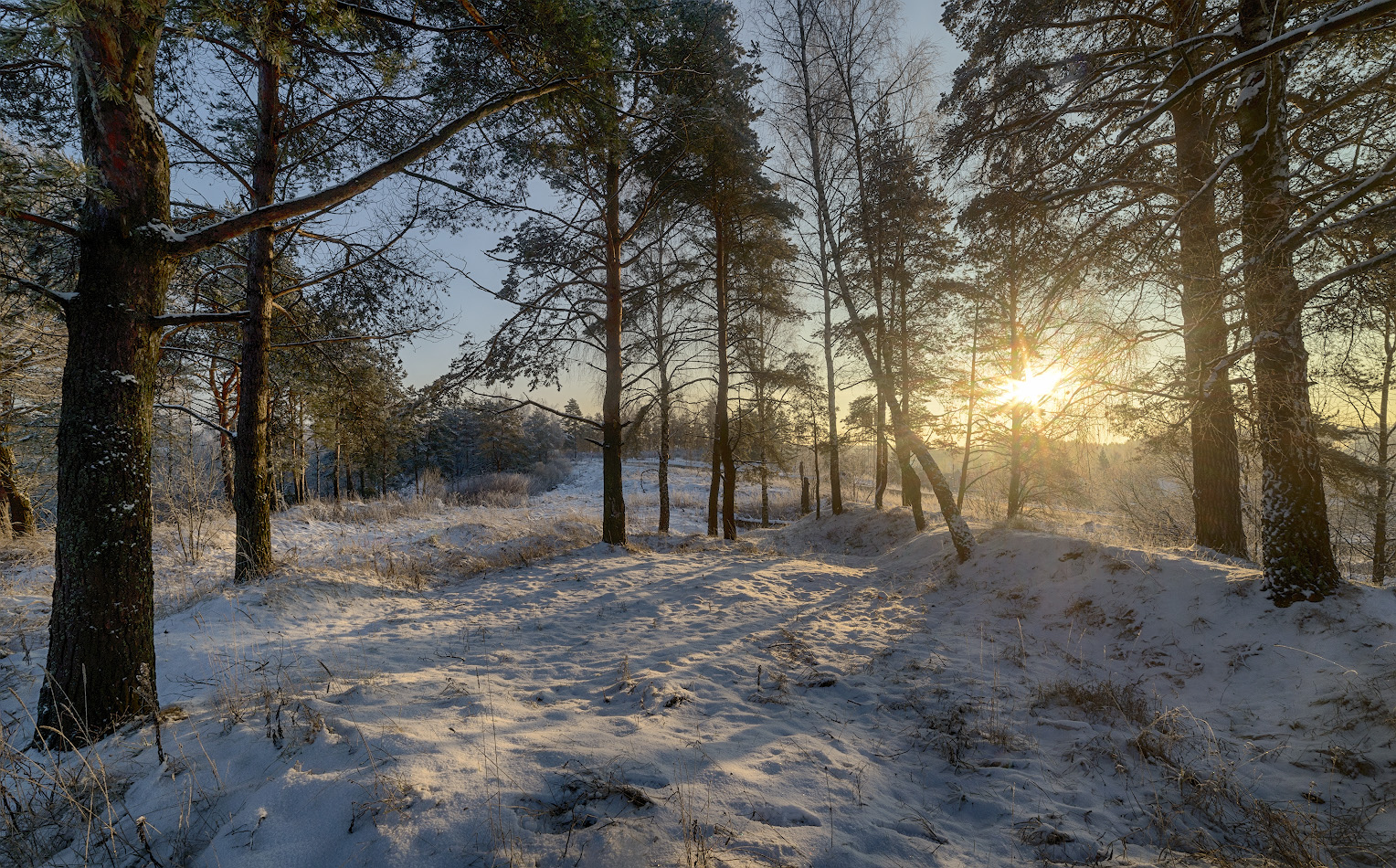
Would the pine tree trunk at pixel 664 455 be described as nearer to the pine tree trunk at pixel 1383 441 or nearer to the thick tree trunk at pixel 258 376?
the thick tree trunk at pixel 258 376

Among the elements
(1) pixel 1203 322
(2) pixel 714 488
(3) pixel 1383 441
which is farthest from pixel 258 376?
→ (3) pixel 1383 441

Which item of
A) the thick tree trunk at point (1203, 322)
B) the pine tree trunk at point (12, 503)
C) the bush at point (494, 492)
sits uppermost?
the thick tree trunk at point (1203, 322)

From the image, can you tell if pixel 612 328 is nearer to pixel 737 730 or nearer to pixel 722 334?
pixel 722 334

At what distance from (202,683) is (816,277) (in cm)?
1403

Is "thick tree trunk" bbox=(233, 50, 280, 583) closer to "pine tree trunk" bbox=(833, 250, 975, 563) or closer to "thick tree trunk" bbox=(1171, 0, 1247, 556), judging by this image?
"pine tree trunk" bbox=(833, 250, 975, 563)

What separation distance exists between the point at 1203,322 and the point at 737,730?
218 inches

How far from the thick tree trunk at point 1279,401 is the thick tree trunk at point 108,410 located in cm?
818

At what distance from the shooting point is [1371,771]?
2.90 metres

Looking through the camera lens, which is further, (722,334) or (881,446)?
(881,446)

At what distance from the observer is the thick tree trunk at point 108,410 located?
115 inches

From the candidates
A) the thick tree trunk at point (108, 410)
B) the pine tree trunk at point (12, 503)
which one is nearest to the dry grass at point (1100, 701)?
the thick tree trunk at point (108, 410)

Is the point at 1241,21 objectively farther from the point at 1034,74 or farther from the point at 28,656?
the point at 28,656

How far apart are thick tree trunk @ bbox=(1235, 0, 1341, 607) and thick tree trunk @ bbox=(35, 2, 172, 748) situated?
8177mm

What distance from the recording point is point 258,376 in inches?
265
